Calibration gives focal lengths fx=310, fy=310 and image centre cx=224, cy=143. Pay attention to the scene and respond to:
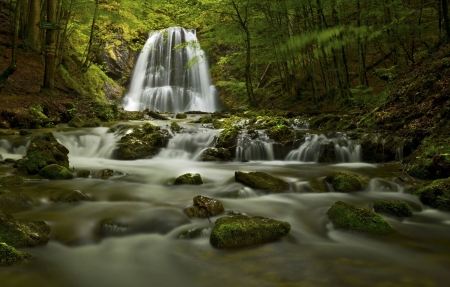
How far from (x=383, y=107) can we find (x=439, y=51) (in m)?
2.38

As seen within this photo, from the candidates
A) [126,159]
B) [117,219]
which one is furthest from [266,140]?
[117,219]

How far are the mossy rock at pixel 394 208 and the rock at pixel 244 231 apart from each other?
1.67m

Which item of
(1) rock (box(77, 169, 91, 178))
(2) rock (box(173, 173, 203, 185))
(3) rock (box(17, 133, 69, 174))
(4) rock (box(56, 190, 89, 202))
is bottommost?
(4) rock (box(56, 190, 89, 202))

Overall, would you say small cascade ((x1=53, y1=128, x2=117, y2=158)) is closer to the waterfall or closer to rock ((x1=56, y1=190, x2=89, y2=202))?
rock ((x1=56, y1=190, x2=89, y2=202))

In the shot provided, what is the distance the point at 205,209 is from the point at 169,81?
77.2 feet

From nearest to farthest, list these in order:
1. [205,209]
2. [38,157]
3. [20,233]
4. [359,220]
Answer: [20,233], [359,220], [205,209], [38,157]

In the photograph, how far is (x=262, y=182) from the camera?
5.71 m

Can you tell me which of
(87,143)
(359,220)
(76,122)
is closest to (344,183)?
(359,220)

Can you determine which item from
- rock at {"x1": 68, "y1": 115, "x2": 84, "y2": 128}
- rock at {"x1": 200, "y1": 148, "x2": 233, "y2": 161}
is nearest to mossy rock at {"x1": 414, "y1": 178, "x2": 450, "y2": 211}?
rock at {"x1": 200, "y1": 148, "x2": 233, "y2": 161}

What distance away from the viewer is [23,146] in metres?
8.12

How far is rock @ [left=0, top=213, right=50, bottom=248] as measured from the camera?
3.04m

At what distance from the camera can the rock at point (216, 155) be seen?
9.16 meters

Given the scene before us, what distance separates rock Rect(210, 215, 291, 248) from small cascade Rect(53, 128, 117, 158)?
259 inches

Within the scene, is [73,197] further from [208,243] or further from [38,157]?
[208,243]
